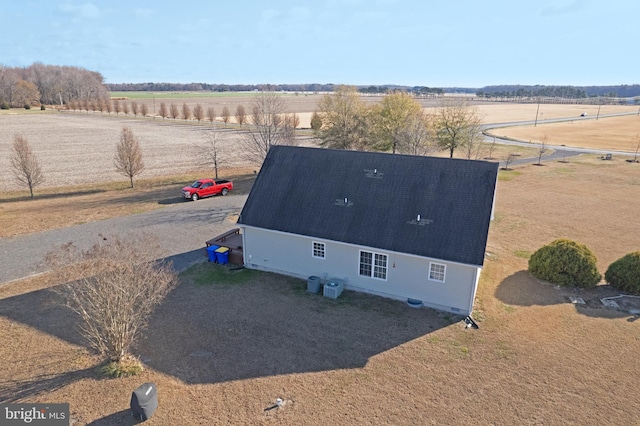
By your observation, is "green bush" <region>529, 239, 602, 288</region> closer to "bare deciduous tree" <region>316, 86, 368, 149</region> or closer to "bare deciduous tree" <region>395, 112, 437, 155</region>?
"bare deciduous tree" <region>395, 112, 437, 155</region>

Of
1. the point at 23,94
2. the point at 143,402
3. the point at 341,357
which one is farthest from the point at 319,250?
the point at 23,94

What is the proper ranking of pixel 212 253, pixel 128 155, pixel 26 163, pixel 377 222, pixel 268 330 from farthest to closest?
1. pixel 128 155
2. pixel 26 163
3. pixel 212 253
4. pixel 377 222
5. pixel 268 330

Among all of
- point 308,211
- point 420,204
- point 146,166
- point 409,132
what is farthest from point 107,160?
point 420,204

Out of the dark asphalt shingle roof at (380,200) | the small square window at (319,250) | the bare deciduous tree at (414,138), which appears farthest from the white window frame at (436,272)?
the bare deciduous tree at (414,138)

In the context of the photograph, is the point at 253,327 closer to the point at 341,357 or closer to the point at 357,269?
the point at 341,357

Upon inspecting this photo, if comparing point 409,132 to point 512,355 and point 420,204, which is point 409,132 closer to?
point 420,204

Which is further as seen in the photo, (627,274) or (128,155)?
(128,155)
